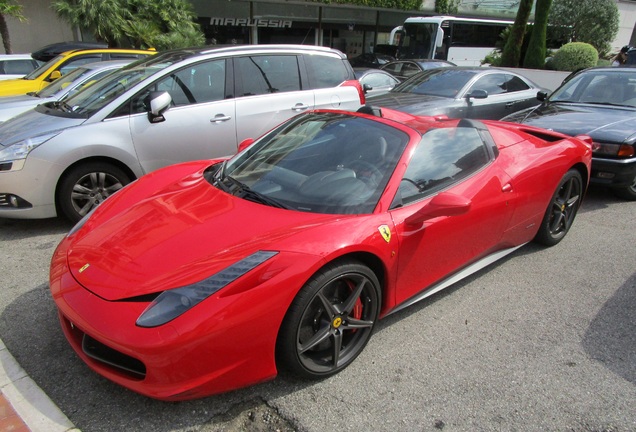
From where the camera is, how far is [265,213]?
261 centimetres

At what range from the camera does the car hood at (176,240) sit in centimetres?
222

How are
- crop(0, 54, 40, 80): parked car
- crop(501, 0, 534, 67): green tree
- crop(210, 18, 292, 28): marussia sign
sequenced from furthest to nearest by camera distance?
crop(210, 18, 292, 28): marussia sign, crop(501, 0, 534, 67): green tree, crop(0, 54, 40, 80): parked car

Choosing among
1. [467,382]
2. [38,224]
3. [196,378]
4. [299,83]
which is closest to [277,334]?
[196,378]

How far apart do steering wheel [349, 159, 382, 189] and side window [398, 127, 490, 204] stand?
157mm

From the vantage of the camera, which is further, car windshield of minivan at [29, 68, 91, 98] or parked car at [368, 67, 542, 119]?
car windshield of minivan at [29, 68, 91, 98]

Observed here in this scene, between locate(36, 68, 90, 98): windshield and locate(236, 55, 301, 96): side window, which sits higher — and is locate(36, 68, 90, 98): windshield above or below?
below

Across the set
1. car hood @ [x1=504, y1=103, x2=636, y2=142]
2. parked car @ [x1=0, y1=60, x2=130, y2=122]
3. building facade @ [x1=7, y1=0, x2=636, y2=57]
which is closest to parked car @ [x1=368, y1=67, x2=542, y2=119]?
car hood @ [x1=504, y1=103, x2=636, y2=142]

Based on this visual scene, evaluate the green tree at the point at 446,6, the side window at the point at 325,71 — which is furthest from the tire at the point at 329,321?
the green tree at the point at 446,6

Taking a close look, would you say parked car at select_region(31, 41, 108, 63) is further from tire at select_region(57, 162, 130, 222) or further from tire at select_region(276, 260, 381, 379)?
tire at select_region(276, 260, 381, 379)

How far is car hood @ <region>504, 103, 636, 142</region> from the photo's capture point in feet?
17.4

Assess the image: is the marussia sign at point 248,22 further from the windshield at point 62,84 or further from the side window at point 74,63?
the windshield at point 62,84

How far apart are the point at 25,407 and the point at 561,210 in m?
4.22

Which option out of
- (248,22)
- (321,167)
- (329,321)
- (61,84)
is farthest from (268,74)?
(248,22)

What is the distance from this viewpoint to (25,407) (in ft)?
7.39
